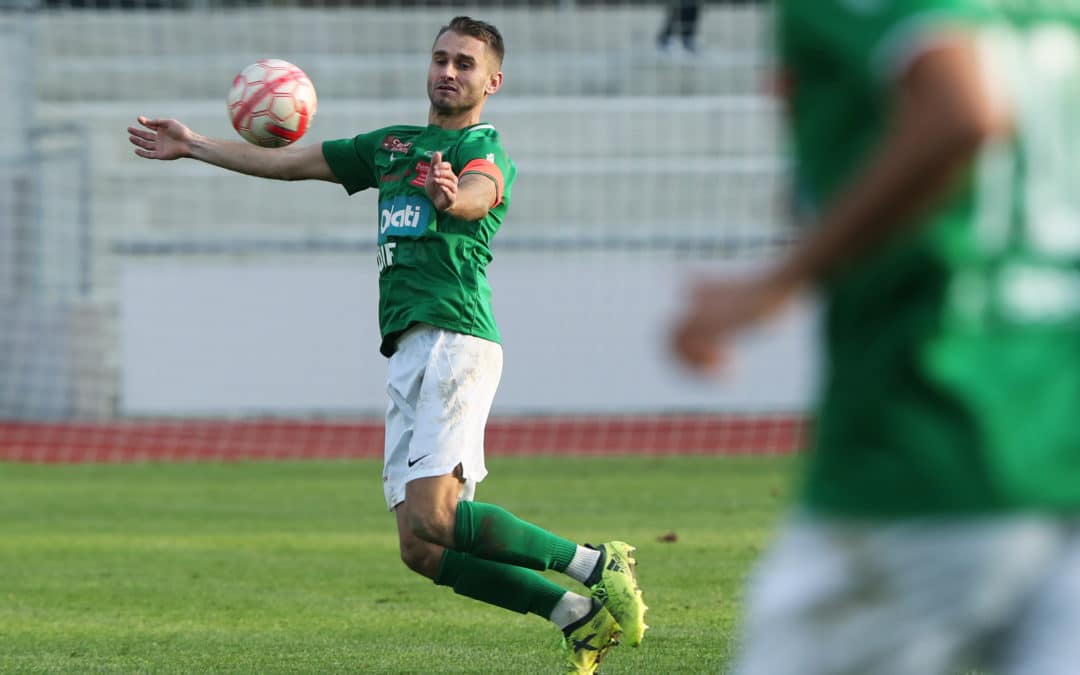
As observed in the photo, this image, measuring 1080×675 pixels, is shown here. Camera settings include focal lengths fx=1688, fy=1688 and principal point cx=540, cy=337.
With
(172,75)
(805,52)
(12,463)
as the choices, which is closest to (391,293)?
(805,52)

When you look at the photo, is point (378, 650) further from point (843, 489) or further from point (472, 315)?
point (843, 489)

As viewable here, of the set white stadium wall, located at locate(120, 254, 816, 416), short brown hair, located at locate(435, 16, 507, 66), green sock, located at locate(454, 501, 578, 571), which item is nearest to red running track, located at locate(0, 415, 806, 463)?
white stadium wall, located at locate(120, 254, 816, 416)

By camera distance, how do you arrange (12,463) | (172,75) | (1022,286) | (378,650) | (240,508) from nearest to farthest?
(1022,286)
(378,650)
(240,508)
(12,463)
(172,75)

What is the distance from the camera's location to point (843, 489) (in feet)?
7.56

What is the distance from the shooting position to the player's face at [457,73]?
19.7 ft

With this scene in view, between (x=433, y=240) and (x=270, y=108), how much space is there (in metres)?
1.16

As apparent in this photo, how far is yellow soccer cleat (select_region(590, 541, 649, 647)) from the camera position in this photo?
19.1ft

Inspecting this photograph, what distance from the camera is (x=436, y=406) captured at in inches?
225

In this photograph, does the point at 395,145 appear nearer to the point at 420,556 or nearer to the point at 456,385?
the point at 456,385

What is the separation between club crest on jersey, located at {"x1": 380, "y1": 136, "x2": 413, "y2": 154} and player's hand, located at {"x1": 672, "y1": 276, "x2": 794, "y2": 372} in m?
3.95

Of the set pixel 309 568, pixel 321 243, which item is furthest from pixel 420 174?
pixel 321 243

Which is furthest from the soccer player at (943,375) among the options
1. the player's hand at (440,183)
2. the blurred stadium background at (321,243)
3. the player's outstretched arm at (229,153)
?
the blurred stadium background at (321,243)

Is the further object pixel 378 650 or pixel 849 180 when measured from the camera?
pixel 378 650

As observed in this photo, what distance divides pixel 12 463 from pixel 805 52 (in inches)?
564
